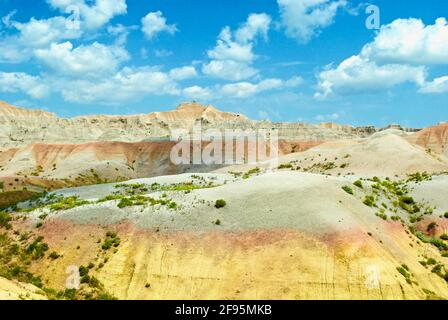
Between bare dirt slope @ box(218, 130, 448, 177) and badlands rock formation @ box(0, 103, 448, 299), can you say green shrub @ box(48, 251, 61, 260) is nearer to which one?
badlands rock formation @ box(0, 103, 448, 299)

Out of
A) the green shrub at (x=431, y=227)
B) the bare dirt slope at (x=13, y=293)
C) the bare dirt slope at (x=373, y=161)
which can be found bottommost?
the bare dirt slope at (x=13, y=293)

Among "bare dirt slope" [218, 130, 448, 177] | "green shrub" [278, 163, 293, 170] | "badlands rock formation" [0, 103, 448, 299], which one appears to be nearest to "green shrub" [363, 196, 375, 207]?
"badlands rock formation" [0, 103, 448, 299]

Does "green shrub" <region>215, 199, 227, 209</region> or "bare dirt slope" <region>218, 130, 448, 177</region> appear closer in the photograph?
"green shrub" <region>215, 199, 227, 209</region>

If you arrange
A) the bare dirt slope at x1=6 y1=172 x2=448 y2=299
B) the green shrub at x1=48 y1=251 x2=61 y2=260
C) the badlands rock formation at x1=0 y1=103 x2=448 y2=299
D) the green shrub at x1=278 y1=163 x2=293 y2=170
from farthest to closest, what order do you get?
the green shrub at x1=278 y1=163 x2=293 y2=170
the green shrub at x1=48 y1=251 x2=61 y2=260
the badlands rock formation at x1=0 y1=103 x2=448 y2=299
the bare dirt slope at x1=6 y1=172 x2=448 y2=299

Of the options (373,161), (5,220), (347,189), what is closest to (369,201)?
(347,189)

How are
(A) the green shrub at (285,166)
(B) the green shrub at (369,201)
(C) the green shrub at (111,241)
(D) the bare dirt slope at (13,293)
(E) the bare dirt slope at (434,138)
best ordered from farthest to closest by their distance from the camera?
(E) the bare dirt slope at (434,138)
(A) the green shrub at (285,166)
(B) the green shrub at (369,201)
(C) the green shrub at (111,241)
(D) the bare dirt slope at (13,293)

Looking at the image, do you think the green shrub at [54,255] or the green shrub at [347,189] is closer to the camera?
the green shrub at [54,255]

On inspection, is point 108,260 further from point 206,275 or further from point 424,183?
point 424,183

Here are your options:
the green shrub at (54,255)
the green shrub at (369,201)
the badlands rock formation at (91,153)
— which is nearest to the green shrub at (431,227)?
the green shrub at (369,201)

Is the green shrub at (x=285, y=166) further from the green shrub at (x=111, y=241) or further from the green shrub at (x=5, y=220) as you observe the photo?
the green shrub at (x=111, y=241)

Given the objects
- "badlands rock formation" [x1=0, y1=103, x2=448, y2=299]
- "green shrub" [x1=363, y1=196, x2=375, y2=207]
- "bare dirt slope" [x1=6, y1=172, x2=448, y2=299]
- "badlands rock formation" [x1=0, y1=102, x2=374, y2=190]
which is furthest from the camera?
"badlands rock formation" [x1=0, y1=102, x2=374, y2=190]
